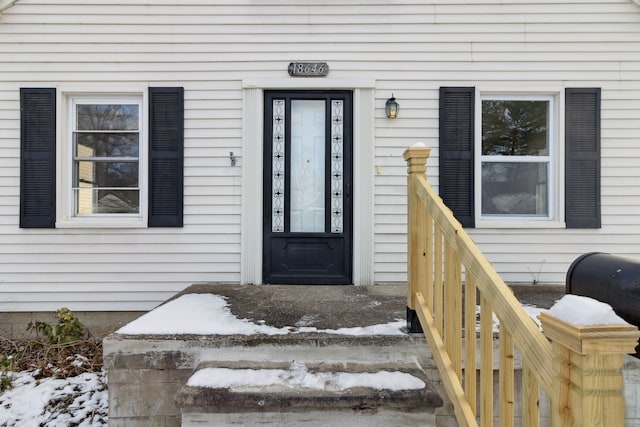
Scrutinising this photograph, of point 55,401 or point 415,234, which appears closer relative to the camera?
point 415,234

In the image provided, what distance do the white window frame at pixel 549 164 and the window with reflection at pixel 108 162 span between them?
11.4 ft

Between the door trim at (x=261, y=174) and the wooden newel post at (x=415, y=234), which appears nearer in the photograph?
the wooden newel post at (x=415, y=234)

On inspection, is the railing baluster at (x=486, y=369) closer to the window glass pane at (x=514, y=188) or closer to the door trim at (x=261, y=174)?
the door trim at (x=261, y=174)

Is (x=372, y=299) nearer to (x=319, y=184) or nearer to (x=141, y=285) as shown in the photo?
(x=319, y=184)

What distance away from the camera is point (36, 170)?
12.7 ft

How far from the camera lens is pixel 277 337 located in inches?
93.0

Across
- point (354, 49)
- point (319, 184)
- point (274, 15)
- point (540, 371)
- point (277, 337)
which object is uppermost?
point (274, 15)

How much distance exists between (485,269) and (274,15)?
3447 mm

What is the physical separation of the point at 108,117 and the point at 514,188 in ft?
14.0

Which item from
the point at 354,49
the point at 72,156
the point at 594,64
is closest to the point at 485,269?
the point at 354,49

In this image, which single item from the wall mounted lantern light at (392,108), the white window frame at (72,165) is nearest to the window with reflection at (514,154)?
the wall mounted lantern light at (392,108)

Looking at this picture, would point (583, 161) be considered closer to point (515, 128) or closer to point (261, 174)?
point (515, 128)

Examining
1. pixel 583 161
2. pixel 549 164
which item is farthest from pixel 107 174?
pixel 583 161

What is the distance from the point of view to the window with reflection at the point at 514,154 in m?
4.05
